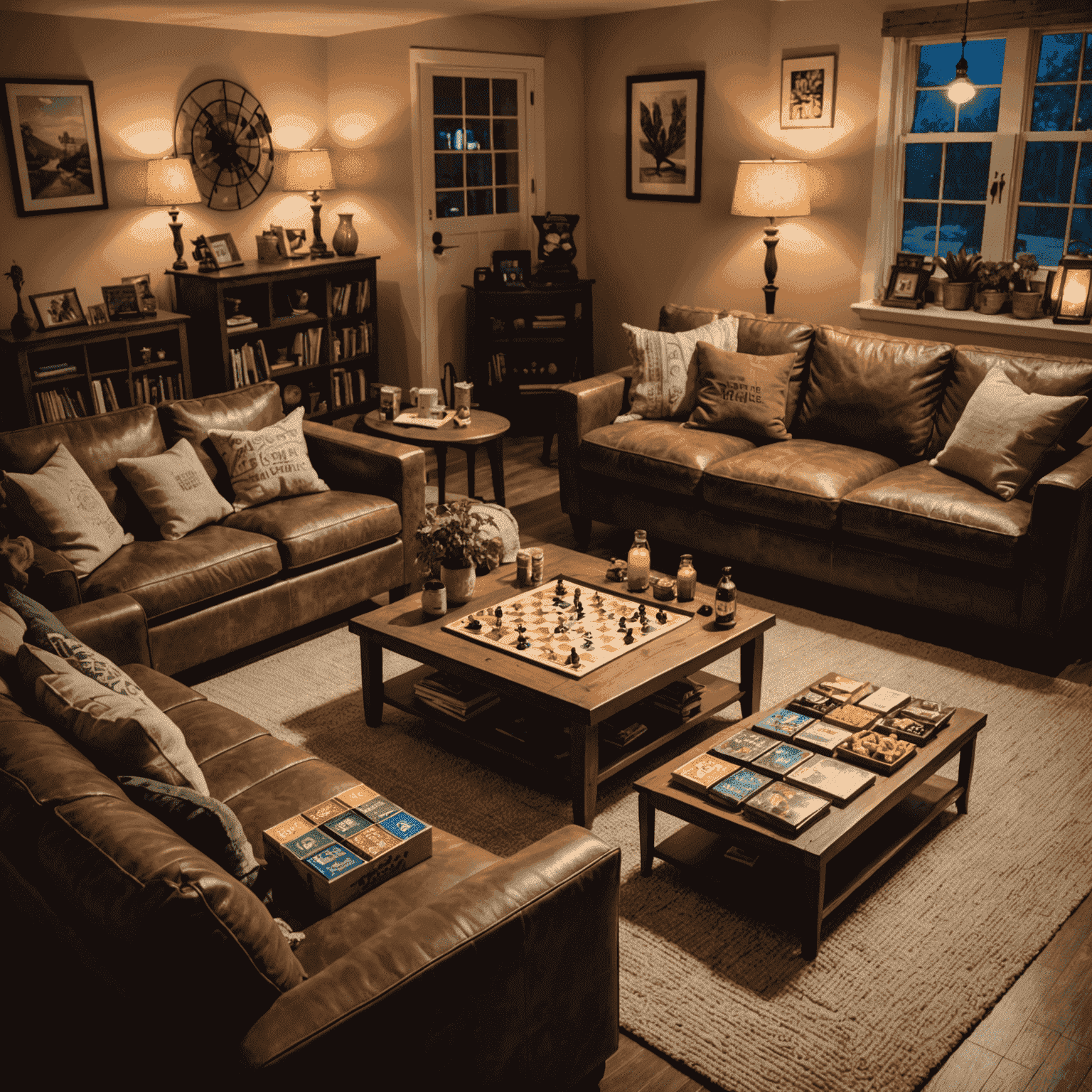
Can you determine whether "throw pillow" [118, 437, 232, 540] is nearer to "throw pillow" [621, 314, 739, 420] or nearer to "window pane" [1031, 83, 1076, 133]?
"throw pillow" [621, 314, 739, 420]

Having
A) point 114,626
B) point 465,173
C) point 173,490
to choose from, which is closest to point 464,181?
point 465,173

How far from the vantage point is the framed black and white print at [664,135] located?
662 cm

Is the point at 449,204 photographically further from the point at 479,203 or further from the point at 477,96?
the point at 477,96

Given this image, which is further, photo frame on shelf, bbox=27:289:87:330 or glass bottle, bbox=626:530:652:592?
→ photo frame on shelf, bbox=27:289:87:330

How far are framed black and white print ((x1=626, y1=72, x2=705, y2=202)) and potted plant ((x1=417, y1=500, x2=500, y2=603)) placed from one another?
4049 millimetres

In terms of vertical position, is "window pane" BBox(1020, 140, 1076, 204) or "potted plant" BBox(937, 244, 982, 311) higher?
"window pane" BBox(1020, 140, 1076, 204)

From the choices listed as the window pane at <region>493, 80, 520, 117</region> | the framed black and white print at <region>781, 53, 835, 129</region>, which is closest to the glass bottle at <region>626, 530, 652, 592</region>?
the framed black and white print at <region>781, 53, 835, 129</region>

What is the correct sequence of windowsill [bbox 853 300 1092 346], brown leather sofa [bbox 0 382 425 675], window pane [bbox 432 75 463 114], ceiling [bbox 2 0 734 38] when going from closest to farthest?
brown leather sofa [bbox 0 382 425 675] → ceiling [bbox 2 0 734 38] → windowsill [bbox 853 300 1092 346] → window pane [bbox 432 75 463 114]

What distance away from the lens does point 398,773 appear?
331 centimetres

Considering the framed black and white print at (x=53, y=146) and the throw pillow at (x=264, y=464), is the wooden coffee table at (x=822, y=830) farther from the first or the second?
the framed black and white print at (x=53, y=146)

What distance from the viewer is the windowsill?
515 cm

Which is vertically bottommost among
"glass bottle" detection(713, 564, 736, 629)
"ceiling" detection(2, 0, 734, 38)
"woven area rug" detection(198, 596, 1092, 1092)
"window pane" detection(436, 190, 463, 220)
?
"woven area rug" detection(198, 596, 1092, 1092)

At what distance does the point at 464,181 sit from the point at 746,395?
9.80 feet

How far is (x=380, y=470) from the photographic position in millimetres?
4371
